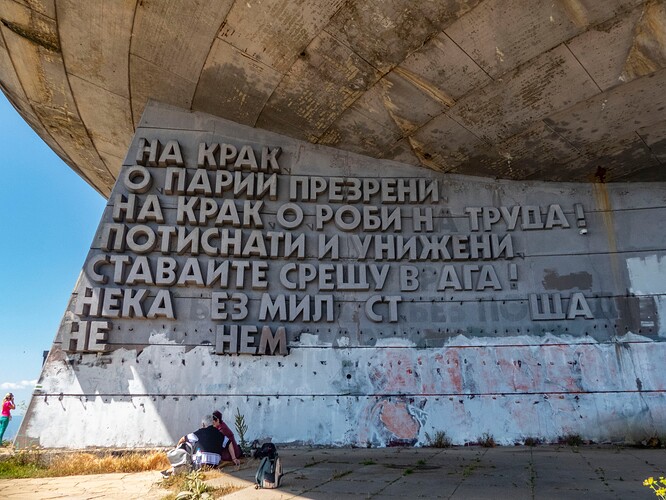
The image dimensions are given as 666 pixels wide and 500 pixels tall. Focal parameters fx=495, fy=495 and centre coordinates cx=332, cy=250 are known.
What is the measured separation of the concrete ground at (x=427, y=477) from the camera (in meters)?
5.88

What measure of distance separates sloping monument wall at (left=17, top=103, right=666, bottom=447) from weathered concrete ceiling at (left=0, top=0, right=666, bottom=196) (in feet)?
2.62

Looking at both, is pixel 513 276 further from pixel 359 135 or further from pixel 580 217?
pixel 359 135

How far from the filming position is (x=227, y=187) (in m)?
11.6

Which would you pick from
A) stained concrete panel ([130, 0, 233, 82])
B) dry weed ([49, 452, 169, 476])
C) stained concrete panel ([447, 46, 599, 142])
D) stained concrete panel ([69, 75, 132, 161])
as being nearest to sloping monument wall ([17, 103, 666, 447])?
dry weed ([49, 452, 169, 476])

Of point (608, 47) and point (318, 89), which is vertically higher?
point (318, 89)

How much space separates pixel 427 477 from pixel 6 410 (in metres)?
10.9

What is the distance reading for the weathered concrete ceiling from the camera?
354 inches

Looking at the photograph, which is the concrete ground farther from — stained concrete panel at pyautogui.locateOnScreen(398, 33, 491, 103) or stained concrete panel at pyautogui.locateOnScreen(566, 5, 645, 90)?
stained concrete panel at pyautogui.locateOnScreen(398, 33, 491, 103)

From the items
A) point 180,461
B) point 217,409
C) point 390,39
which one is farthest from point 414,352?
point 390,39

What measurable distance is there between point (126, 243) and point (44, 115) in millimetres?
5357

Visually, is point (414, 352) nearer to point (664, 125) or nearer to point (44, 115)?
point (664, 125)

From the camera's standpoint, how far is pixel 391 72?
400 inches

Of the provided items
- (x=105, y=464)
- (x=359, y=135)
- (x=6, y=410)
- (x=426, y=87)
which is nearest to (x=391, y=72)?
(x=426, y=87)

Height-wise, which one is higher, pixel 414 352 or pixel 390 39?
pixel 390 39
